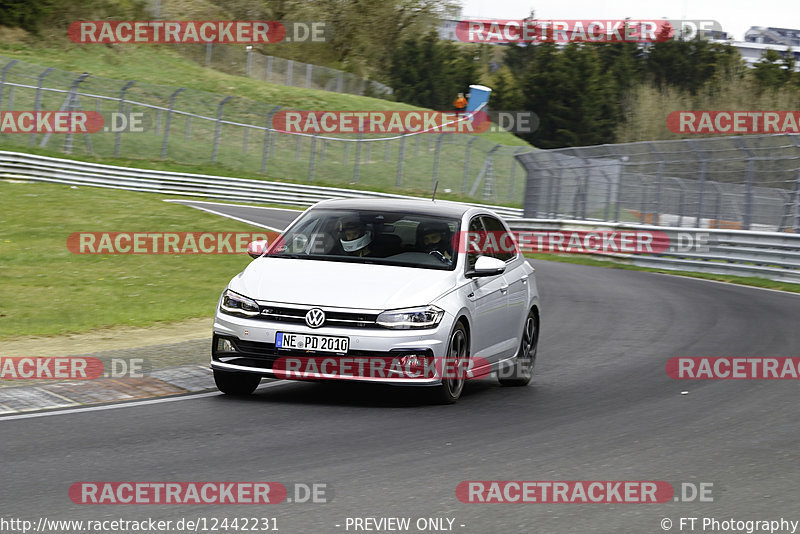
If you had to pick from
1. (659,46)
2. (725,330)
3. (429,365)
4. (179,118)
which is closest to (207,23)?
(179,118)

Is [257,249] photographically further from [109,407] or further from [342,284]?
[109,407]

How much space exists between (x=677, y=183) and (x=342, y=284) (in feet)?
73.7

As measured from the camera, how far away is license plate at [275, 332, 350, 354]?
8.56 m

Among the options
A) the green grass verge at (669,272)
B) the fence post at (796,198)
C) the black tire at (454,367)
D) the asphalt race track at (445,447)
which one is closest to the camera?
the asphalt race track at (445,447)

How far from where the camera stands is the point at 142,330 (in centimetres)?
1378

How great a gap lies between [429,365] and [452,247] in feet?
4.28

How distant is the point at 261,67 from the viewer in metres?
70.6

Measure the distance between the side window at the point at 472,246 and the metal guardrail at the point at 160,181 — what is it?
2541cm

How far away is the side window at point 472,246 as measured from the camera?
32.2 feet

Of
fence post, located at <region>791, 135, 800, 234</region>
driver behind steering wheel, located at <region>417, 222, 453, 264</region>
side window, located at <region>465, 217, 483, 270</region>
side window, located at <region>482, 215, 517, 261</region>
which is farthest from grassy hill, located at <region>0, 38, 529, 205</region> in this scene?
driver behind steering wheel, located at <region>417, 222, 453, 264</region>

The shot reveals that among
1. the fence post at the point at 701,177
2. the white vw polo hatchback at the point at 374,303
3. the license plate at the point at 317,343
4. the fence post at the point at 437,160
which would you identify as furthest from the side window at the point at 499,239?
the fence post at the point at 437,160

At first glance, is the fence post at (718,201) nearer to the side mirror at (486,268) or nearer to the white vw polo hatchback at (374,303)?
the white vw polo hatchback at (374,303)

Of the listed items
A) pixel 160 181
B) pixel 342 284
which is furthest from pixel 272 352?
pixel 160 181

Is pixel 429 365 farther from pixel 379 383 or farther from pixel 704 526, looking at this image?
pixel 704 526
